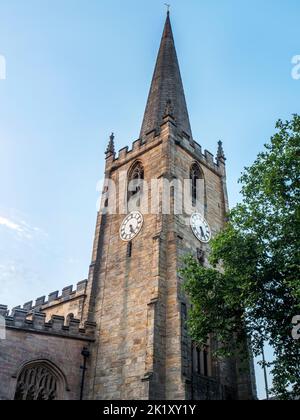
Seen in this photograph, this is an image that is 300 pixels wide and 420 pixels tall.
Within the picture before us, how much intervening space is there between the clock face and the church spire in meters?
6.83

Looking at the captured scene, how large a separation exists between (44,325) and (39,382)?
2.61 metres

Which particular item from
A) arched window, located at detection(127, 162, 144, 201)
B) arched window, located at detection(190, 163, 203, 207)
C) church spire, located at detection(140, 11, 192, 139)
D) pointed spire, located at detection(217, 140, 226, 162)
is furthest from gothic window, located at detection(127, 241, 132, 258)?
pointed spire, located at detection(217, 140, 226, 162)

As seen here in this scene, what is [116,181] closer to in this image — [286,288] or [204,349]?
[204,349]

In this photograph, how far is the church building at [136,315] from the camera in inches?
746

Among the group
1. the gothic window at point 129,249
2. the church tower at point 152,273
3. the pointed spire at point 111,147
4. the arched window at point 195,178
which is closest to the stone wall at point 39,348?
the church tower at point 152,273

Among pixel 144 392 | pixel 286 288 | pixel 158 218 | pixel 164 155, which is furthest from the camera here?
pixel 164 155

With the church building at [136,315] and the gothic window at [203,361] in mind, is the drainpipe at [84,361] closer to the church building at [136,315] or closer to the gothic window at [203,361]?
the church building at [136,315]

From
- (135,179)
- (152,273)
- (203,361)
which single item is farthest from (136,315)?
(135,179)

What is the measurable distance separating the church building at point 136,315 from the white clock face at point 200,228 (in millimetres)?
86

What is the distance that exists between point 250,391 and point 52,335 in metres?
10.4

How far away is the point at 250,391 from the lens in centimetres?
2131

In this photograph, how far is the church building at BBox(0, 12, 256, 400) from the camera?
18953mm

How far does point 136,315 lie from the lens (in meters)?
21.2

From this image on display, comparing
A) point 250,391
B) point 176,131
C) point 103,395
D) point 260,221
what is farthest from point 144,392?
point 176,131
